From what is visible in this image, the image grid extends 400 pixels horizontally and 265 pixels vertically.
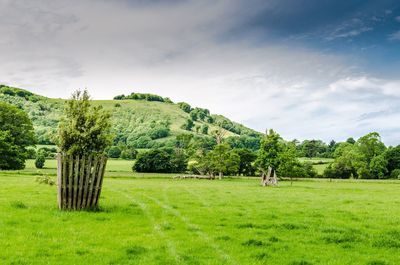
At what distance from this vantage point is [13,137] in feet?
281

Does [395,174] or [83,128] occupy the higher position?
[83,128]

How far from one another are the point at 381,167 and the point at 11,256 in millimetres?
121319

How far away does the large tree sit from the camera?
79.6 meters

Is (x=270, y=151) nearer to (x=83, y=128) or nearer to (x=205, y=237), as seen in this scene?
(x=83, y=128)

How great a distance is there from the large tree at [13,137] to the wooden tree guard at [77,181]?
64.7 metres

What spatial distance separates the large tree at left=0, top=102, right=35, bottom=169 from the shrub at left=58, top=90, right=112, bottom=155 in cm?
6393

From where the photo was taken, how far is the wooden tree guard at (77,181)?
2077 cm

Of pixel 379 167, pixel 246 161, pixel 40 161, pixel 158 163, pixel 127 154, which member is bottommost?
pixel 40 161

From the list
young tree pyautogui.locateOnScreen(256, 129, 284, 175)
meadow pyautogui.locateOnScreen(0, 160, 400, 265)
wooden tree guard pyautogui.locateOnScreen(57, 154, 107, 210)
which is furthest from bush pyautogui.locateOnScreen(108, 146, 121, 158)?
wooden tree guard pyautogui.locateOnScreen(57, 154, 107, 210)

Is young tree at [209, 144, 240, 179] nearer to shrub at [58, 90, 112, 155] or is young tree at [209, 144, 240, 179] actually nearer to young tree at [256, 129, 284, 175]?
young tree at [256, 129, 284, 175]

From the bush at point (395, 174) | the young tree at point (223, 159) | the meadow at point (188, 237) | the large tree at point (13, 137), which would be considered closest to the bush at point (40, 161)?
the large tree at point (13, 137)

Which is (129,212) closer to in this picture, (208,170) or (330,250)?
(330,250)

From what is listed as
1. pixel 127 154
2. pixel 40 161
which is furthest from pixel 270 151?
pixel 127 154

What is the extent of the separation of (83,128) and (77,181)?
2.76 meters
